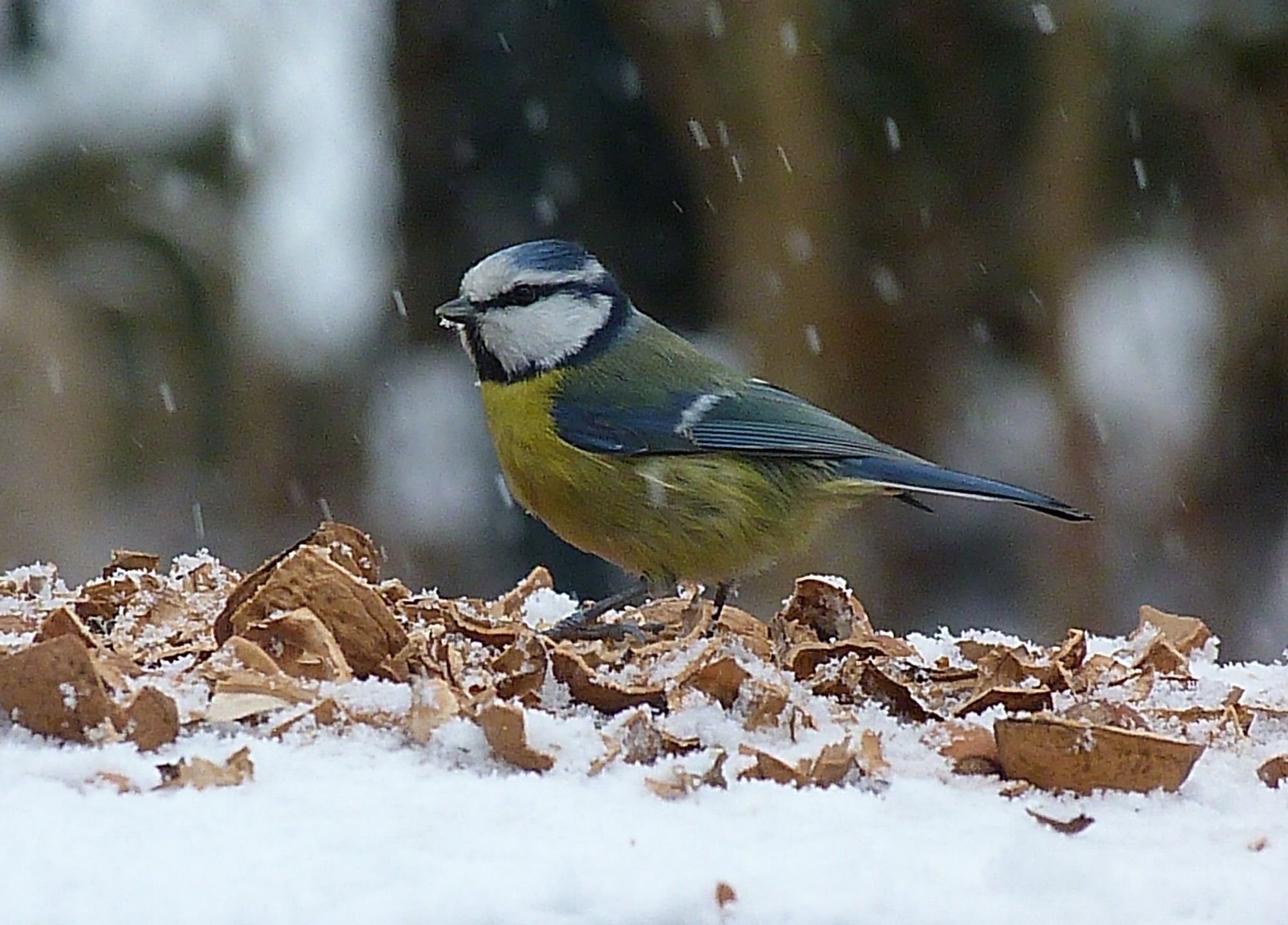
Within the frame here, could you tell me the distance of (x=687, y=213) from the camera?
15.8ft

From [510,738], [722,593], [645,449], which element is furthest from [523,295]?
[510,738]

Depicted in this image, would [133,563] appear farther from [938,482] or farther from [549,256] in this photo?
[938,482]

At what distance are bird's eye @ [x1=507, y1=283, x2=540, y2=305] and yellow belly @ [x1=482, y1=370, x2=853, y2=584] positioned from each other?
183 millimetres

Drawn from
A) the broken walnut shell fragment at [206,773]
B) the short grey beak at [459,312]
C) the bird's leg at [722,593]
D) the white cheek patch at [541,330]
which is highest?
the short grey beak at [459,312]

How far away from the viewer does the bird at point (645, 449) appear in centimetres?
239

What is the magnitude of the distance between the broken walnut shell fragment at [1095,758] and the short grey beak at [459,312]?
1382 mm

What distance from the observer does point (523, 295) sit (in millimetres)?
2561

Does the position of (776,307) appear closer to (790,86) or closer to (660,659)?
(790,86)

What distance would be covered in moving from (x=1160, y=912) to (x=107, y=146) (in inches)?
171

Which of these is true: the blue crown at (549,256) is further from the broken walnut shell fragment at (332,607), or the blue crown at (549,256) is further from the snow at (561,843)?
the snow at (561,843)

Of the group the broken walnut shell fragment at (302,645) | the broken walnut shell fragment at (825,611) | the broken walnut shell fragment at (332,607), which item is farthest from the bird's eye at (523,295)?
the broken walnut shell fragment at (302,645)

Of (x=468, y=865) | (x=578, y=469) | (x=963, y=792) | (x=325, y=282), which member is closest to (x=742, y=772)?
(x=963, y=792)

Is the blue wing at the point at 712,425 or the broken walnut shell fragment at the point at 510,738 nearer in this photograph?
the broken walnut shell fragment at the point at 510,738

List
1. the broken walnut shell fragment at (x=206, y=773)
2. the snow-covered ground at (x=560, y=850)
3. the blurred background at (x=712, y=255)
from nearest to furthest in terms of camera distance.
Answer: the snow-covered ground at (x=560, y=850), the broken walnut shell fragment at (x=206, y=773), the blurred background at (x=712, y=255)
